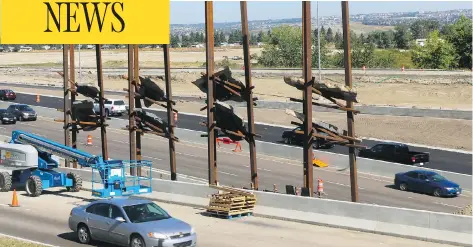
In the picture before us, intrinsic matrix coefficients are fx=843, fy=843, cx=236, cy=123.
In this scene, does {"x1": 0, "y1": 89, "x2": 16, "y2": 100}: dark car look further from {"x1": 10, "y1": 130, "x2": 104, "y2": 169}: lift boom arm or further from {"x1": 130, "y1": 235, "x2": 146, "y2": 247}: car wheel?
{"x1": 130, "y1": 235, "x2": 146, "y2": 247}: car wheel

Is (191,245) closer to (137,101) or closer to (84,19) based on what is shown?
(84,19)

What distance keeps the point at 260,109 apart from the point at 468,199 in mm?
35752

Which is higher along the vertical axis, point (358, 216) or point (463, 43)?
point (463, 43)

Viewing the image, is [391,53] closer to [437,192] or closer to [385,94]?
[385,94]

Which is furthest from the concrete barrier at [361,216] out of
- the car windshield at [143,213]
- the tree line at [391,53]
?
the tree line at [391,53]

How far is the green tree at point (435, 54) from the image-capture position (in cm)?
11156

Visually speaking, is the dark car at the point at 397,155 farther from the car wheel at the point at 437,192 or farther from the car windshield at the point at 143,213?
the car windshield at the point at 143,213

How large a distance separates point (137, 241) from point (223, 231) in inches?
170

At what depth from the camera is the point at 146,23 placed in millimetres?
14164

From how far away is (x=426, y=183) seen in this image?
126 feet

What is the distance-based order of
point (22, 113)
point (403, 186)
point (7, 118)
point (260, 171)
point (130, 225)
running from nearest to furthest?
point (130, 225)
point (403, 186)
point (260, 171)
point (7, 118)
point (22, 113)

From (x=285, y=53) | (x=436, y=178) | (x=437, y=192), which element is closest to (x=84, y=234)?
(x=437, y=192)

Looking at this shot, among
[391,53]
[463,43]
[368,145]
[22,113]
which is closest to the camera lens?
[368,145]

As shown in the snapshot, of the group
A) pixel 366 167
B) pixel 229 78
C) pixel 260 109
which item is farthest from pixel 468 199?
pixel 260 109
